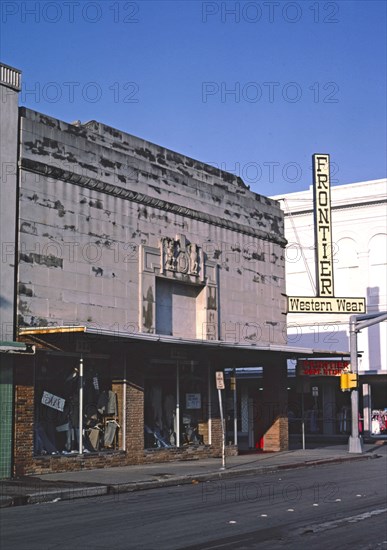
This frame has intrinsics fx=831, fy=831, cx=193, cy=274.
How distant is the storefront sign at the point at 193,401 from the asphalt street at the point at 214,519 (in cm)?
727

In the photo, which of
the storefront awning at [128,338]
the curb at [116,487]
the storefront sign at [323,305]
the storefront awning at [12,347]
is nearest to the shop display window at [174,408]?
the storefront awning at [128,338]

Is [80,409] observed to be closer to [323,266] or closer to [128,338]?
[128,338]

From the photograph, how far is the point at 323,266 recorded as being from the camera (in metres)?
32.0

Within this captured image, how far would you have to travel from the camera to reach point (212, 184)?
2862 centimetres

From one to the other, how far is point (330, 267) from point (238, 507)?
18.4m

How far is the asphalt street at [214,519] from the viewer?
1094 cm

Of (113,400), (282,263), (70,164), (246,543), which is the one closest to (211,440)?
(113,400)

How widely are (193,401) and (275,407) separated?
16.6 feet

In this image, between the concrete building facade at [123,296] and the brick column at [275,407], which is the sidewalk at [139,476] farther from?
the brick column at [275,407]

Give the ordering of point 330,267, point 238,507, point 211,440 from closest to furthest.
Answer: point 238,507, point 211,440, point 330,267

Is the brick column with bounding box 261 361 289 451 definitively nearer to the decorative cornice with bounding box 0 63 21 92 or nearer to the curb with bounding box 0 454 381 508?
the curb with bounding box 0 454 381 508

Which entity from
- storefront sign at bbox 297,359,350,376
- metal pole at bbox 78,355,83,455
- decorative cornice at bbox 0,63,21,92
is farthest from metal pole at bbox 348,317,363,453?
decorative cornice at bbox 0,63,21,92

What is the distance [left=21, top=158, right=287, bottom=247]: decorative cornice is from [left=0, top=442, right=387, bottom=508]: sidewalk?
7.71 m

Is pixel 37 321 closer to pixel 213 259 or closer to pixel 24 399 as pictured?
pixel 24 399
